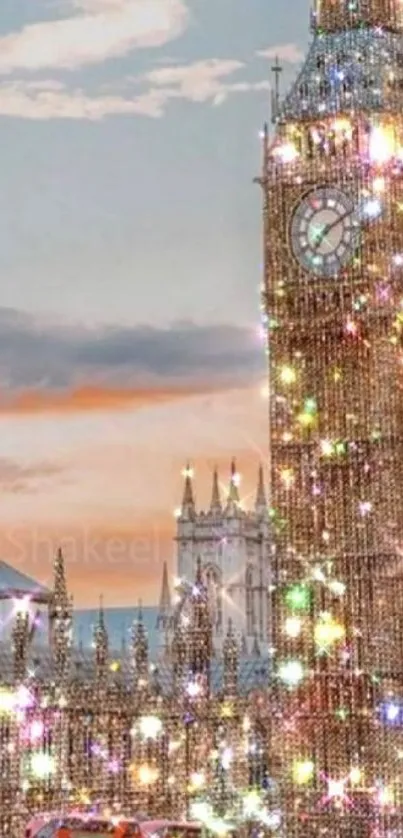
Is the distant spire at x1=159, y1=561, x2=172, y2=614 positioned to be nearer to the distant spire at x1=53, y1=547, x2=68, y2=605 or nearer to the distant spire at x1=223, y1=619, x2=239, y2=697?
the distant spire at x1=223, y1=619, x2=239, y2=697

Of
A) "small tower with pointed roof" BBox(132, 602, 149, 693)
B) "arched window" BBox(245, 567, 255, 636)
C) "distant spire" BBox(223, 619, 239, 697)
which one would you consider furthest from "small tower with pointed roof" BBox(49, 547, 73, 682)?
"arched window" BBox(245, 567, 255, 636)

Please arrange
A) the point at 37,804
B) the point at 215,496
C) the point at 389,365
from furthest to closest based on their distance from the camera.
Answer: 1. the point at 215,496
2. the point at 389,365
3. the point at 37,804

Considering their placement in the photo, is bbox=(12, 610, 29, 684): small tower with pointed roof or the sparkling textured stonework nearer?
Answer: bbox=(12, 610, 29, 684): small tower with pointed roof

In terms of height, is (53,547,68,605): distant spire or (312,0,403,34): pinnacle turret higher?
(312,0,403,34): pinnacle turret

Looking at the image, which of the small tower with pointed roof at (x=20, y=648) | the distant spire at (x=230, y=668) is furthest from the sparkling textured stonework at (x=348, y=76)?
the small tower with pointed roof at (x=20, y=648)

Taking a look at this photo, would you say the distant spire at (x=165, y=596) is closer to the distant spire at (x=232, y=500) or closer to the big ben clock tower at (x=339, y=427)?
the distant spire at (x=232, y=500)

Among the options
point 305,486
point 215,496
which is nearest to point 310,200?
point 305,486

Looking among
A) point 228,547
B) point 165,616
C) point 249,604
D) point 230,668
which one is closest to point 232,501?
point 228,547

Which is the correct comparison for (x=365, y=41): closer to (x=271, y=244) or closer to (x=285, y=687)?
(x=271, y=244)
